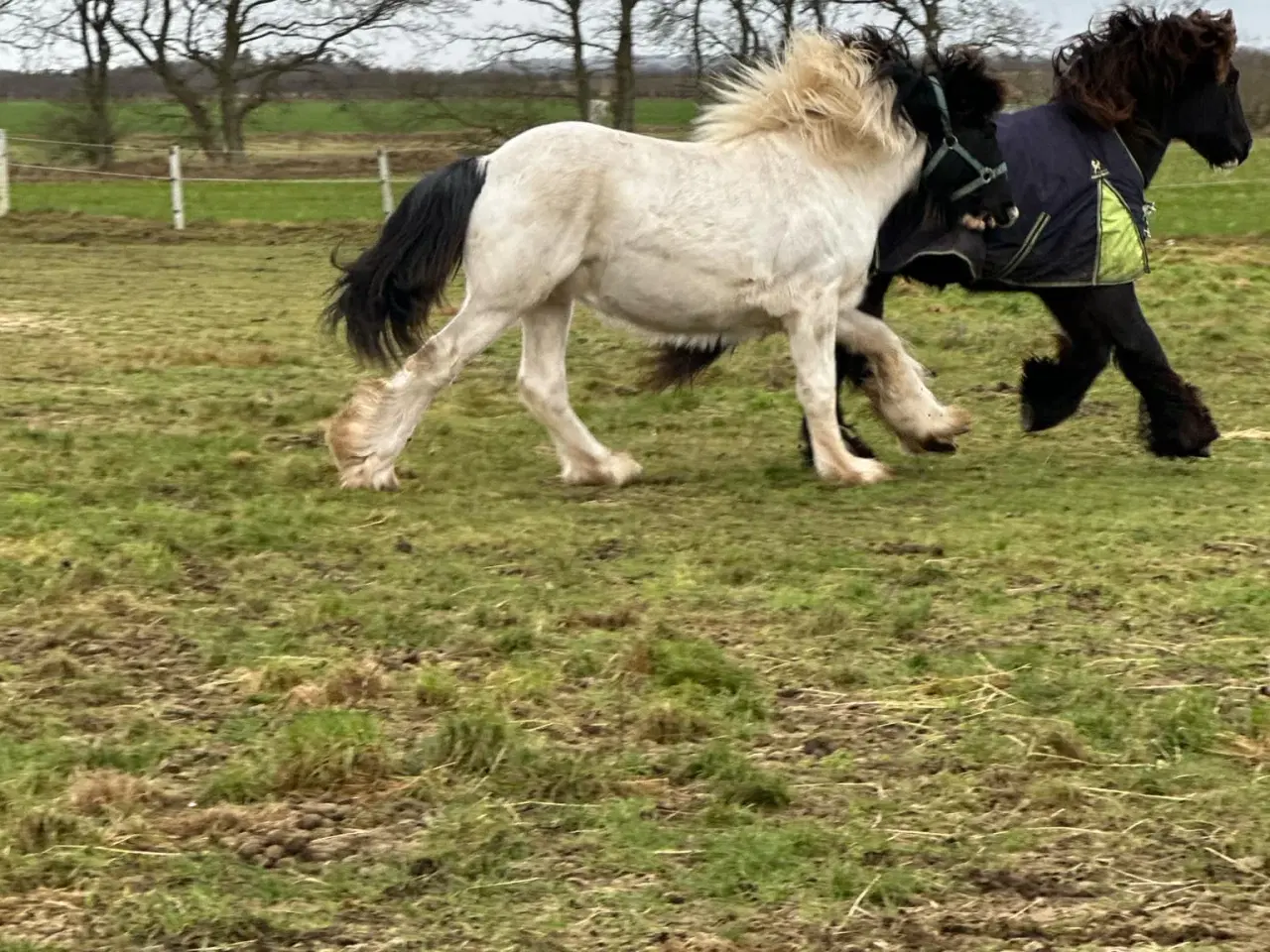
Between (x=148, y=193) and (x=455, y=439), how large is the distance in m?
21.4

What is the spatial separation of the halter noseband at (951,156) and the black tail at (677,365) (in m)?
1.08

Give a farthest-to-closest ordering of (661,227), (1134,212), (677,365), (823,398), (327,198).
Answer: (327,198) → (677,365) → (1134,212) → (823,398) → (661,227)

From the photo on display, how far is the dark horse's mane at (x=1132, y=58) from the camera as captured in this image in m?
6.95

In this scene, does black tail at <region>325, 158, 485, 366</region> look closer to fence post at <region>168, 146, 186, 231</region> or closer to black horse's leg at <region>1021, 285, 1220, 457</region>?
black horse's leg at <region>1021, 285, 1220, 457</region>

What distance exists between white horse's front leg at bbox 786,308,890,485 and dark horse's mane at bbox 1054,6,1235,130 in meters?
1.46

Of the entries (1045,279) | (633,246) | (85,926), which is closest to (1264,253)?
(1045,279)

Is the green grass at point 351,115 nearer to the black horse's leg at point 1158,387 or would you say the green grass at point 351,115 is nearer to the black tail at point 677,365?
the black tail at point 677,365

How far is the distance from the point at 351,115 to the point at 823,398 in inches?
1056

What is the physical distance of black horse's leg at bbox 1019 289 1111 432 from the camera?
6.99 metres

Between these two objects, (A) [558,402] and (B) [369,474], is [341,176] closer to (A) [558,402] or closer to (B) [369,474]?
(A) [558,402]

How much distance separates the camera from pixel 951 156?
6730 mm

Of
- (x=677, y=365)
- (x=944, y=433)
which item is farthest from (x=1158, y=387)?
(x=677, y=365)

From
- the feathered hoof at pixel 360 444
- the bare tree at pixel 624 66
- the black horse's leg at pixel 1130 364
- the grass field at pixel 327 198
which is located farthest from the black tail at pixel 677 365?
the bare tree at pixel 624 66

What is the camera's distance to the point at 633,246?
20.8 ft
